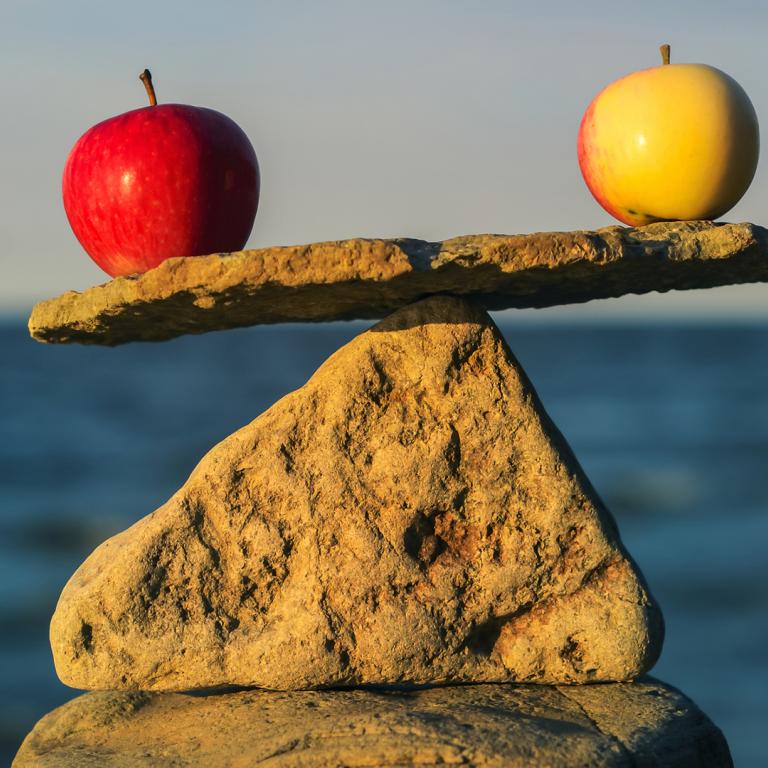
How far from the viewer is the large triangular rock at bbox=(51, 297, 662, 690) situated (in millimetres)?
4309

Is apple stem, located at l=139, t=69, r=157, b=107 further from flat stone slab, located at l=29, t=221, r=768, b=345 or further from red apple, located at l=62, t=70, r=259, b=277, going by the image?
flat stone slab, located at l=29, t=221, r=768, b=345

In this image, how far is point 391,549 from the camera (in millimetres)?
4312

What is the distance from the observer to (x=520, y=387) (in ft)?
14.4

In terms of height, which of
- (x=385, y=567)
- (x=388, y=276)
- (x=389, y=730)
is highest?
(x=388, y=276)

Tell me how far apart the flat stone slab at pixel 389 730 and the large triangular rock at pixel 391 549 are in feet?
0.32

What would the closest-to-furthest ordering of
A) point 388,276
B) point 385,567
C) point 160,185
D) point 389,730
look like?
point 388,276, point 389,730, point 160,185, point 385,567

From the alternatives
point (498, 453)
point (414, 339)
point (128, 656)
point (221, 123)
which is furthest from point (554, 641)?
point (221, 123)

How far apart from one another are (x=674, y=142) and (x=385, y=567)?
1612 mm

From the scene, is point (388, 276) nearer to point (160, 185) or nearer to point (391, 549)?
point (160, 185)

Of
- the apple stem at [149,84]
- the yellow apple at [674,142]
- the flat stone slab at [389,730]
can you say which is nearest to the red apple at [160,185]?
the apple stem at [149,84]

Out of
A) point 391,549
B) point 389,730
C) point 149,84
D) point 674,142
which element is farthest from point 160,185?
point 389,730

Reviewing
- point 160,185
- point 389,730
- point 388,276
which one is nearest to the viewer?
point 388,276

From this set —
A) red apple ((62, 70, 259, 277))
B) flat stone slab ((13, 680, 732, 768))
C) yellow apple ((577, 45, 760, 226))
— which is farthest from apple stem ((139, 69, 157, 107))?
flat stone slab ((13, 680, 732, 768))

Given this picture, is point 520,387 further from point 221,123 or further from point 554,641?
point 221,123
